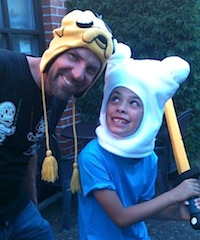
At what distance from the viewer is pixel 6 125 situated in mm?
1895

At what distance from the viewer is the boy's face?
1.75m

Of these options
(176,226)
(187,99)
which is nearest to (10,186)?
(176,226)

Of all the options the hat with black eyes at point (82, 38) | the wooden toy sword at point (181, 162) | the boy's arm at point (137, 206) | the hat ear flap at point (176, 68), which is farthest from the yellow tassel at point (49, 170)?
the hat ear flap at point (176, 68)

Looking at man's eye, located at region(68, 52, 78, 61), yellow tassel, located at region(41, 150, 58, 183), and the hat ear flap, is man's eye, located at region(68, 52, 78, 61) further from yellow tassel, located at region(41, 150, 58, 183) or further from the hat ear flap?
yellow tassel, located at region(41, 150, 58, 183)

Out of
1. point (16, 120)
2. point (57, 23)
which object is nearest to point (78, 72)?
point (16, 120)

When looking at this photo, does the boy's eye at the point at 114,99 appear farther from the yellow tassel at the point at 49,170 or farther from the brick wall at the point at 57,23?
the brick wall at the point at 57,23

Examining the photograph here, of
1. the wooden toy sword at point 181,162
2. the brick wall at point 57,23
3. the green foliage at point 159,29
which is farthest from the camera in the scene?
the green foliage at point 159,29

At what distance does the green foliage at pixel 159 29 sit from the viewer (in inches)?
172

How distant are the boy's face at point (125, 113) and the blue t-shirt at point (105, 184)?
13 cm

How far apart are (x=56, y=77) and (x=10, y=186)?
2.12 ft

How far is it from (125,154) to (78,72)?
398mm

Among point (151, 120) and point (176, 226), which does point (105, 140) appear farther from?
point (176, 226)

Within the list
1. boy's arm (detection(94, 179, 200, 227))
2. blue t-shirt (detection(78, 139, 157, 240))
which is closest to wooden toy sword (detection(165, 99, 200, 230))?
boy's arm (detection(94, 179, 200, 227))

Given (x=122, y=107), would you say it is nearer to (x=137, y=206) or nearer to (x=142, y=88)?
(x=142, y=88)
